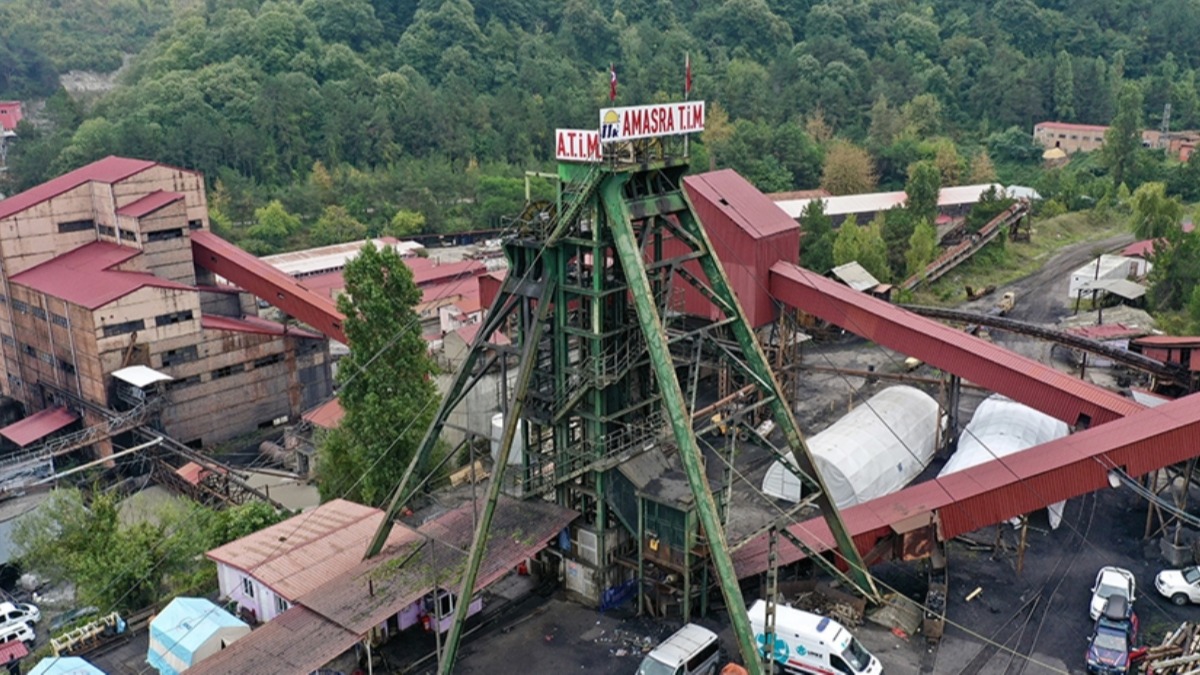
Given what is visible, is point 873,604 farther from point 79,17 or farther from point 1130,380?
point 79,17

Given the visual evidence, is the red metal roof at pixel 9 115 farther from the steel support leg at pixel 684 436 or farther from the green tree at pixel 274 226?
the steel support leg at pixel 684 436

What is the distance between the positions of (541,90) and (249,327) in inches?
2814

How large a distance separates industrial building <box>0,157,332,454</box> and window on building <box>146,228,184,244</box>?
5 cm

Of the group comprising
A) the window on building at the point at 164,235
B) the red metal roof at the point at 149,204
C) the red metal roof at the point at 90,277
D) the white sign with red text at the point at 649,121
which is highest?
Answer: the white sign with red text at the point at 649,121

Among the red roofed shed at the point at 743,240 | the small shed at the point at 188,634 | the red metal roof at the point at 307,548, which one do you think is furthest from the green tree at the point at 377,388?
the red roofed shed at the point at 743,240

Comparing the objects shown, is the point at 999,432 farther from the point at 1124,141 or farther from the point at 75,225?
the point at 1124,141

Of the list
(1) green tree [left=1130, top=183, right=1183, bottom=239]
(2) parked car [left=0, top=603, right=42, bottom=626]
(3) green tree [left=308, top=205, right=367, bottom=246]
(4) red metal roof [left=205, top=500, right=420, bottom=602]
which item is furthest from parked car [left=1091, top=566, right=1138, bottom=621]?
(3) green tree [left=308, top=205, right=367, bottom=246]

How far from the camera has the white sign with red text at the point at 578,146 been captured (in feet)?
72.4

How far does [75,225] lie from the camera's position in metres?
46.7

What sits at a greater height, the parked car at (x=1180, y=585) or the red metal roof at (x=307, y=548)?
the red metal roof at (x=307, y=548)

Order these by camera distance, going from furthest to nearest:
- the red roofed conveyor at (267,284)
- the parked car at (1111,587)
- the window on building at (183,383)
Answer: the red roofed conveyor at (267,284) → the window on building at (183,383) → the parked car at (1111,587)

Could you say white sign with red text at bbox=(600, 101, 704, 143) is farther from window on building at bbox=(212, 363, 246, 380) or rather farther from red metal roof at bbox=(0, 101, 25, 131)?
red metal roof at bbox=(0, 101, 25, 131)

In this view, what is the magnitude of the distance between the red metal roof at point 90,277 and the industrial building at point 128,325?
0.08 m

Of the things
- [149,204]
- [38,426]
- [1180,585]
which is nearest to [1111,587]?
[1180,585]
